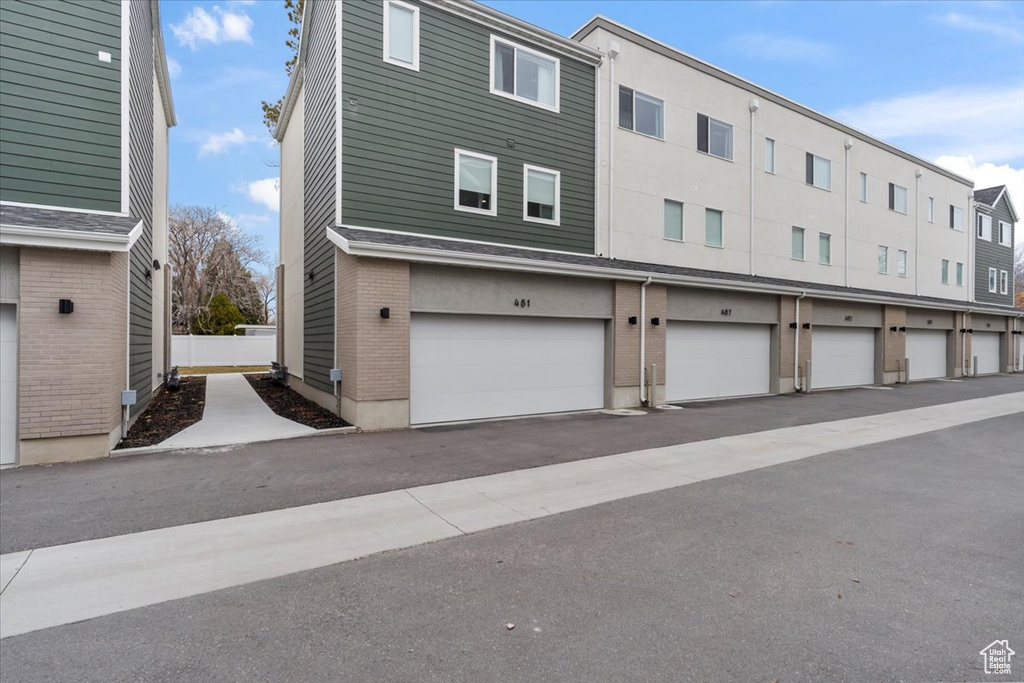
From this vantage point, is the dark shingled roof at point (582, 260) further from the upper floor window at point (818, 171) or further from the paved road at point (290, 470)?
the upper floor window at point (818, 171)

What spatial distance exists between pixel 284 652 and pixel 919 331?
2595cm

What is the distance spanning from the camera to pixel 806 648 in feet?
9.26

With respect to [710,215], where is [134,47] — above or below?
above

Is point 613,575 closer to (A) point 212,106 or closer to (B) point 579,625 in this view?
(B) point 579,625

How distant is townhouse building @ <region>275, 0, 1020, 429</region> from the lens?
989 cm

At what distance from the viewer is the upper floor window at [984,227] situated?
2577 centimetres

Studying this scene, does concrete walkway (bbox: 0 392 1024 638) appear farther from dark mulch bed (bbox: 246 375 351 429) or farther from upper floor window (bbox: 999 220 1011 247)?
upper floor window (bbox: 999 220 1011 247)

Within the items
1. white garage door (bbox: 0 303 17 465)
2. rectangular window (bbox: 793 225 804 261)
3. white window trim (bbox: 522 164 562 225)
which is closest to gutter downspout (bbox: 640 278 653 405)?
white window trim (bbox: 522 164 562 225)

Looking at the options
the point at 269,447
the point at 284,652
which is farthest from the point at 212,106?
the point at 284,652

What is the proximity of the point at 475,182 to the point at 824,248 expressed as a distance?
1440 centimetres

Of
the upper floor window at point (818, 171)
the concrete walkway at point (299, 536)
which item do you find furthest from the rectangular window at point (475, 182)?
the upper floor window at point (818, 171)

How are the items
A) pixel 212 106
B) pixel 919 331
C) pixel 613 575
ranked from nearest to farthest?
pixel 613 575
pixel 919 331
pixel 212 106

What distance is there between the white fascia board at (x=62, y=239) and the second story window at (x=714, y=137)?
47.9 ft

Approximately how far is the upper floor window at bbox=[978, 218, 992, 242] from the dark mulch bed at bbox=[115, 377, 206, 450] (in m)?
35.6
